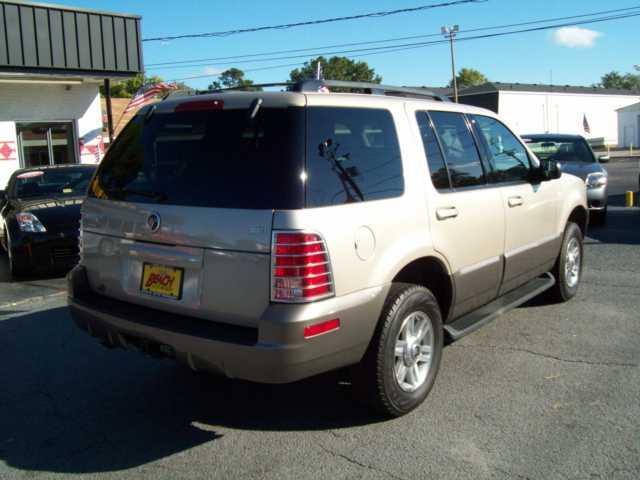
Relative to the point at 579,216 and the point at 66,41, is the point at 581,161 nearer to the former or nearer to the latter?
the point at 579,216

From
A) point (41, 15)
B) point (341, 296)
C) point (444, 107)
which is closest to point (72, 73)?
point (41, 15)

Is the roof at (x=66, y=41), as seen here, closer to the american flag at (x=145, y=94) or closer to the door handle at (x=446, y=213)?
the american flag at (x=145, y=94)

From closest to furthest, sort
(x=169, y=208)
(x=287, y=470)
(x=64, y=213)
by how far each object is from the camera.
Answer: (x=287, y=470)
(x=169, y=208)
(x=64, y=213)

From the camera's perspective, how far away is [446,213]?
4.20m

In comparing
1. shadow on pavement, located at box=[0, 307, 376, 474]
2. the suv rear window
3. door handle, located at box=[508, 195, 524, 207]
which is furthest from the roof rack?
shadow on pavement, located at box=[0, 307, 376, 474]

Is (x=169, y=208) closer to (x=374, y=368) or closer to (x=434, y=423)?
(x=374, y=368)

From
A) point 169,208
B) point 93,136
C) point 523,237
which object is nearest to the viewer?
point 169,208

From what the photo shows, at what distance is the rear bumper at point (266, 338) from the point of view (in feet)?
10.5

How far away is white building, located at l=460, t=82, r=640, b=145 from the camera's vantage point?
52.5 metres

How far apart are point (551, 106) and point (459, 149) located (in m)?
55.8

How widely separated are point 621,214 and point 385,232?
1083 cm

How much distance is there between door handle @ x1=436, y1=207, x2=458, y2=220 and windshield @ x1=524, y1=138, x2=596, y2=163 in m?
8.47

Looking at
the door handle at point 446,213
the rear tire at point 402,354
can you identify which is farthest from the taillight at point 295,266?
the door handle at point 446,213

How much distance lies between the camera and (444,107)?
462cm
